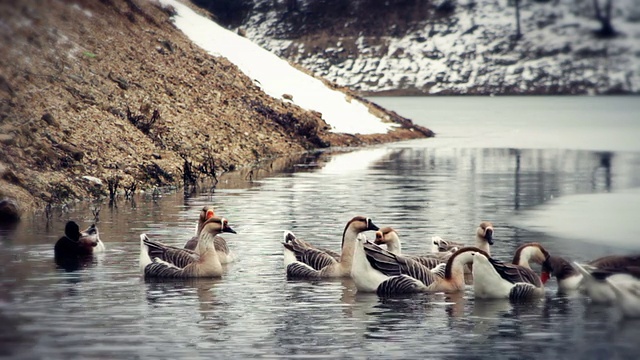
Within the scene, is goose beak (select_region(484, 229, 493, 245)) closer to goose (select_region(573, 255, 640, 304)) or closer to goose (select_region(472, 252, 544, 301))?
goose (select_region(472, 252, 544, 301))

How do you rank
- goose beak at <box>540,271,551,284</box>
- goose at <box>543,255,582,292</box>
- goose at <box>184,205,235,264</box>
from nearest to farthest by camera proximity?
goose at <box>543,255,582,292</box>, goose beak at <box>540,271,551,284</box>, goose at <box>184,205,235,264</box>

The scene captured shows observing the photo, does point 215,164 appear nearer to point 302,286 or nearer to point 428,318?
point 302,286

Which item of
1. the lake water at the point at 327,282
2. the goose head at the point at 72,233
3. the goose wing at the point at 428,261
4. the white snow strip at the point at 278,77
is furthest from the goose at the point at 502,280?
the white snow strip at the point at 278,77

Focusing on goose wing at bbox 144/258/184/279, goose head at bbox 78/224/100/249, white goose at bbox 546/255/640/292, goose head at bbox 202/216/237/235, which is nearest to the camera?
white goose at bbox 546/255/640/292

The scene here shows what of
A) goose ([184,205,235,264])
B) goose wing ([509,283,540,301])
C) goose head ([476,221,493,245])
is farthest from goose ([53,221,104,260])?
goose wing ([509,283,540,301])

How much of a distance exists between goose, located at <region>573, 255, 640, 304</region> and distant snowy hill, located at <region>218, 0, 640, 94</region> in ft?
301

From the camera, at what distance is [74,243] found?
27.6m

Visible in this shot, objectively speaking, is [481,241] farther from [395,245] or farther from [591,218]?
[591,218]

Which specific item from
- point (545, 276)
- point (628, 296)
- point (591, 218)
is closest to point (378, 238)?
point (545, 276)

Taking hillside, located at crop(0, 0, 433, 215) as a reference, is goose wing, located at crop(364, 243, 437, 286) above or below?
below

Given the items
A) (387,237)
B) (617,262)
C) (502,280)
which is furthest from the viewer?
(387,237)

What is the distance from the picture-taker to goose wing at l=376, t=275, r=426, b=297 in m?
24.0

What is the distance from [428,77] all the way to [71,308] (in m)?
136

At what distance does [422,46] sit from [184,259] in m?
138
